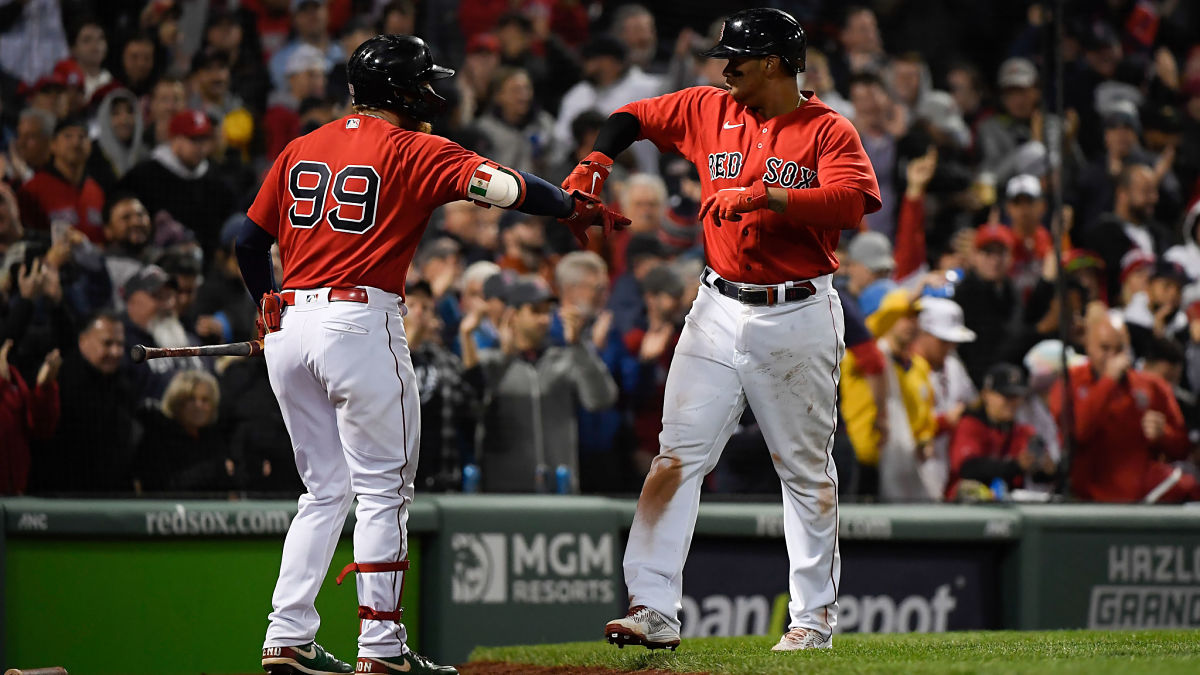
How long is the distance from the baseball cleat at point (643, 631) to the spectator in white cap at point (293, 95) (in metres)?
4.04

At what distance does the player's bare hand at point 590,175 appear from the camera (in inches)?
177

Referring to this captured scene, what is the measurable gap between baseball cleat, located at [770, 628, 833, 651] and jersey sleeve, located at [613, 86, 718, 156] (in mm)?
1570

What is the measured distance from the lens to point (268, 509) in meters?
5.91

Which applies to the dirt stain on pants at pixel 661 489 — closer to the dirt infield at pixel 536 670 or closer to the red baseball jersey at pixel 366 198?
the dirt infield at pixel 536 670

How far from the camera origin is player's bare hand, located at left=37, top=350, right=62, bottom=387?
5914 millimetres

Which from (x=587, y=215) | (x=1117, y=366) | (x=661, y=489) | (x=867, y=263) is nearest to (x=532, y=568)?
(x=661, y=489)

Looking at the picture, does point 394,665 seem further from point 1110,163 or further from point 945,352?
point 1110,163

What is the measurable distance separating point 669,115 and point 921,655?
1860mm

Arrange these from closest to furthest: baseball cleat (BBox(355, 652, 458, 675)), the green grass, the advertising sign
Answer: the green grass, baseball cleat (BBox(355, 652, 458, 675)), the advertising sign

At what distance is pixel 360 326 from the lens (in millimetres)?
4141

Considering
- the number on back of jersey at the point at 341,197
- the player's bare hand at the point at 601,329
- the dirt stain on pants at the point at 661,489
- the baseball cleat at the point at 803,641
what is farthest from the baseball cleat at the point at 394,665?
the player's bare hand at the point at 601,329

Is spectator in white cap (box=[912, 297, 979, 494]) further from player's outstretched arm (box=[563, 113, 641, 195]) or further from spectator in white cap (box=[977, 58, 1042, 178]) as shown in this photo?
player's outstretched arm (box=[563, 113, 641, 195])

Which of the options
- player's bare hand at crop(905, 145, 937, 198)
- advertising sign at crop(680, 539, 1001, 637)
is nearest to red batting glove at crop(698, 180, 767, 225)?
advertising sign at crop(680, 539, 1001, 637)

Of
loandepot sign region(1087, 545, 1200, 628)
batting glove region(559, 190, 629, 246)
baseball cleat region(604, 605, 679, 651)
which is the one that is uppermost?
batting glove region(559, 190, 629, 246)
